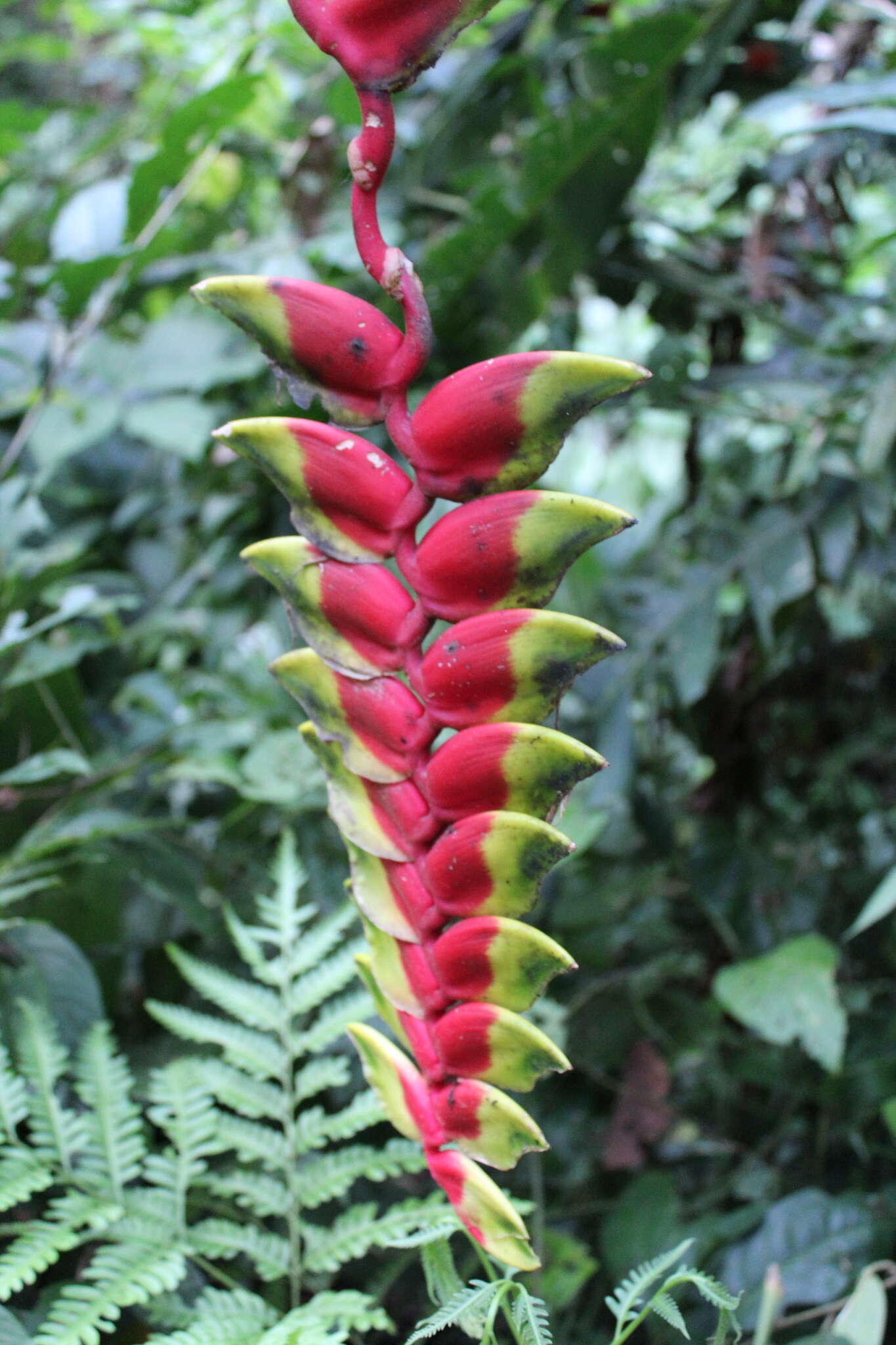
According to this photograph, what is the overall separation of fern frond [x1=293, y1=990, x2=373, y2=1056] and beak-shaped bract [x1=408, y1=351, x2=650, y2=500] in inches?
11.9

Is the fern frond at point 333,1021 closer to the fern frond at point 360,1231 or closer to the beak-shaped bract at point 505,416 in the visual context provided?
the fern frond at point 360,1231

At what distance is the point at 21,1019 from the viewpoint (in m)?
0.57

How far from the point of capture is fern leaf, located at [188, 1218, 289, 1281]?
1.55 ft

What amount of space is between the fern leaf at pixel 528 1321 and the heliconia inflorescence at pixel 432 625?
0.01 m

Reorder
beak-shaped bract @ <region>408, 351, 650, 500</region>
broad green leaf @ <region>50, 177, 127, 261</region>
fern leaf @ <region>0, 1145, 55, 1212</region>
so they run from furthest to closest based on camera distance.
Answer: broad green leaf @ <region>50, 177, 127, 261</region> → fern leaf @ <region>0, 1145, 55, 1212</region> → beak-shaped bract @ <region>408, 351, 650, 500</region>

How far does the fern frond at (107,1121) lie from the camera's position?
1.58ft

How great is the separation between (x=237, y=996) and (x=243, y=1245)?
4.6 inches

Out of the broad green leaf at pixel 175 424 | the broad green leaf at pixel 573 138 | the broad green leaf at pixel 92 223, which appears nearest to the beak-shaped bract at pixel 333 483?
the broad green leaf at pixel 175 424

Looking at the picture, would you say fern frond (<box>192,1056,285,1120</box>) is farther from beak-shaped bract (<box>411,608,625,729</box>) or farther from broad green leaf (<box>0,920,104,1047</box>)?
beak-shaped bract (<box>411,608,625,729</box>)

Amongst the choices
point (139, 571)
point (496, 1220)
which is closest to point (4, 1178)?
point (496, 1220)

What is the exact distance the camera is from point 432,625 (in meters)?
0.37

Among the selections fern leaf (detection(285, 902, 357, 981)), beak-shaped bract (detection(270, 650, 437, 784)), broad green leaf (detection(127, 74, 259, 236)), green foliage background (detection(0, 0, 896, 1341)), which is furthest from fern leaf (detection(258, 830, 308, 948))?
broad green leaf (detection(127, 74, 259, 236))

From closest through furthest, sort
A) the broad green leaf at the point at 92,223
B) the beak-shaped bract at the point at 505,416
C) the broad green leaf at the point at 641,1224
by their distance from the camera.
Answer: the beak-shaped bract at the point at 505,416 < the broad green leaf at the point at 641,1224 < the broad green leaf at the point at 92,223

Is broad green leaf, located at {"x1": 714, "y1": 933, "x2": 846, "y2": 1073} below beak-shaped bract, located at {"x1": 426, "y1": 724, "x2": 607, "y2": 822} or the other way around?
below
